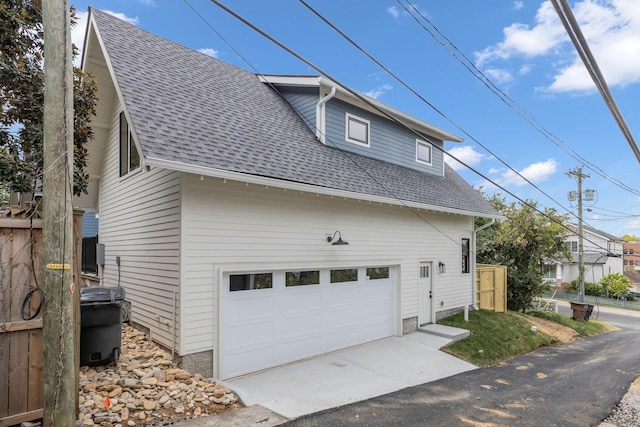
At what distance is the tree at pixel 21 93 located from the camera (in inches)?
214

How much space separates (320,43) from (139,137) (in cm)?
604

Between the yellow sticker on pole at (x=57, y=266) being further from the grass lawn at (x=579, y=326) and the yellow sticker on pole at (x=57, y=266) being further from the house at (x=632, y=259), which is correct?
the house at (x=632, y=259)

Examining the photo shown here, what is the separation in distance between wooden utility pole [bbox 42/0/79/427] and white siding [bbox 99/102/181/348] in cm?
300

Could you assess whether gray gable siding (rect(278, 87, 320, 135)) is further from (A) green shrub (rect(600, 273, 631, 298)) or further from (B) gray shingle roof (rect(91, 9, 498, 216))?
(A) green shrub (rect(600, 273, 631, 298))

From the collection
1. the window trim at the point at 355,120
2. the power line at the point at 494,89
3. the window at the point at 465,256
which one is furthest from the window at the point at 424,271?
the power line at the point at 494,89

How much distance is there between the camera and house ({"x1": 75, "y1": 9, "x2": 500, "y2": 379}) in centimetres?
639

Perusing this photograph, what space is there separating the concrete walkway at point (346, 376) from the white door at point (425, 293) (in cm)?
146

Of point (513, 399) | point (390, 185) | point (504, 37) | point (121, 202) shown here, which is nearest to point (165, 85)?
point (121, 202)

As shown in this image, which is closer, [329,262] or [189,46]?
[329,262]

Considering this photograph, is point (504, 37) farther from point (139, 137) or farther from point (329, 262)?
point (139, 137)

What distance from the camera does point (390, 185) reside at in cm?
990

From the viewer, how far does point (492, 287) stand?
14.3 m

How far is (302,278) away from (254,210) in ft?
6.16

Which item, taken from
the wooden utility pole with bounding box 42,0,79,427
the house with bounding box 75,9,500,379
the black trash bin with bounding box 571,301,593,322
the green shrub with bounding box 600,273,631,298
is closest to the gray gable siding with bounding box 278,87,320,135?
the house with bounding box 75,9,500,379
